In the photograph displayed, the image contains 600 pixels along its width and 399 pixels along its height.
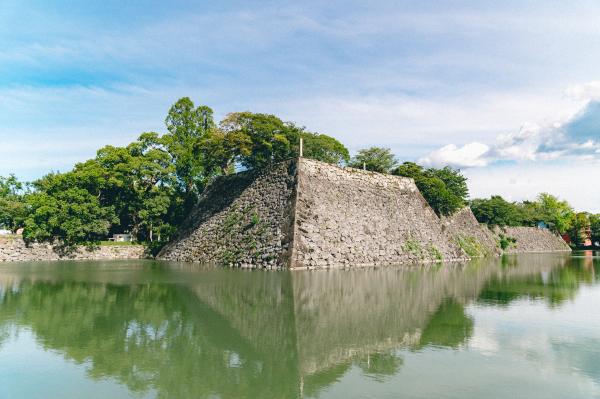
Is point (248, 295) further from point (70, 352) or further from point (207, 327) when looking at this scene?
point (70, 352)

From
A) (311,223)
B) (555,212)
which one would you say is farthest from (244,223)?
(555,212)

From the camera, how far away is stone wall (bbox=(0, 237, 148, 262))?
95.1 feet

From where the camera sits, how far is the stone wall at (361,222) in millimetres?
23031

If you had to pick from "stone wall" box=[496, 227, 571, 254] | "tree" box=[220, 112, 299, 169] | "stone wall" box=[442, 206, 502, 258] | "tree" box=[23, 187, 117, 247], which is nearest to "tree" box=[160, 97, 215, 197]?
"tree" box=[220, 112, 299, 169]

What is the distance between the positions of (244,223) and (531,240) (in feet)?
155

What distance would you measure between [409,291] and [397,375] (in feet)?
26.1

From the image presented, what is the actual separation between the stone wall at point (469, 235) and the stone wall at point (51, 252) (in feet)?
84.6

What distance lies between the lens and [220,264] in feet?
80.8

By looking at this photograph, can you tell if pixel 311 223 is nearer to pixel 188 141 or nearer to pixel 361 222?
pixel 361 222

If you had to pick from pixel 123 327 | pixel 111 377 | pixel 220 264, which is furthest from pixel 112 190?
pixel 111 377

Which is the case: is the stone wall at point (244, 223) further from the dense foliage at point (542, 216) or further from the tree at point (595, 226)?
the tree at point (595, 226)

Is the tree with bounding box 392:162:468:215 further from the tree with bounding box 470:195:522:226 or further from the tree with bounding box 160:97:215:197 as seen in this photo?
the tree with bounding box 160:97:215:197

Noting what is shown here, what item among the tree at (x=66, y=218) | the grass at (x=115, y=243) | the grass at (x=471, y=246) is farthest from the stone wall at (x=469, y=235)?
the tree at (x=66, y=218)

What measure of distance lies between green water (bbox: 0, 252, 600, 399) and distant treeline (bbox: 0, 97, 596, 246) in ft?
64.4
